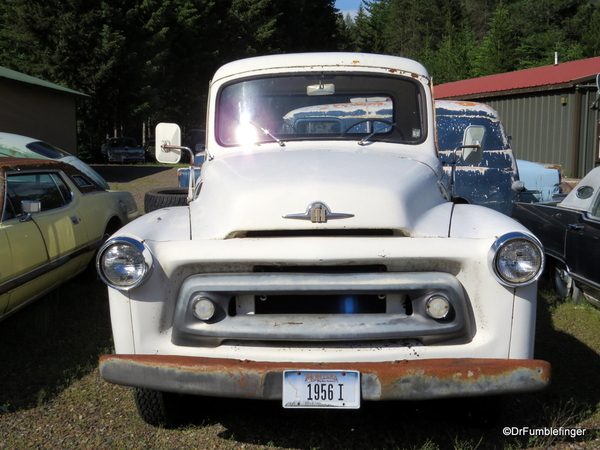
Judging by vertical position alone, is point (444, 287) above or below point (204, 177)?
below

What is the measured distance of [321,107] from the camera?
14.7 ft

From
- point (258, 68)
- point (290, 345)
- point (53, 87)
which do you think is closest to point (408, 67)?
point (258, 68)

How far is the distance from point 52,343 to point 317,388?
9.95ft

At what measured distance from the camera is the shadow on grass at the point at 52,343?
4.18 metres

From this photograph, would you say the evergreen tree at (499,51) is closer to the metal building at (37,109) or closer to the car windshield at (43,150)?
the metal building at (37,109)

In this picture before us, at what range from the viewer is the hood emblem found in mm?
3064

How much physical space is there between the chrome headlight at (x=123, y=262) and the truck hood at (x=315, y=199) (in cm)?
28

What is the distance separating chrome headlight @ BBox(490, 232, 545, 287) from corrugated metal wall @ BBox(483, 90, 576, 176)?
50.7 ft

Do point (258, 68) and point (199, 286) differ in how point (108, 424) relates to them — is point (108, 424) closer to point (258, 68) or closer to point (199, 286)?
point (199, 286)

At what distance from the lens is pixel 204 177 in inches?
157

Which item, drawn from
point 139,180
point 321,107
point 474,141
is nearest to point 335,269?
point 321,107

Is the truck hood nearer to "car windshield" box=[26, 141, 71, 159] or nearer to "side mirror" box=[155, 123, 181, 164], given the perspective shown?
"side mirror" box=[155, 123, 181, 164]

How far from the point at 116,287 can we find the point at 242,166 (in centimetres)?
113

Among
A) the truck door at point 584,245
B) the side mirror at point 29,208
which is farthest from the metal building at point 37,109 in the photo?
the truck door at point 584,245
